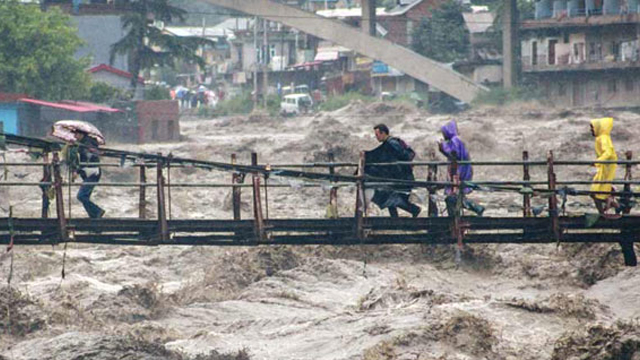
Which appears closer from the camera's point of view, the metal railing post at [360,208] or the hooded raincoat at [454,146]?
the metal railing post at [360,208]

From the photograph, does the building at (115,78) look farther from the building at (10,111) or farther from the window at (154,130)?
the building at (10,111)

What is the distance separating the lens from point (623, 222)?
1568 cm

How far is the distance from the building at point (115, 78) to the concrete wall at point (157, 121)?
3.39 m

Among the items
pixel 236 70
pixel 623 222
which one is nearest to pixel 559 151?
pixel 623 222

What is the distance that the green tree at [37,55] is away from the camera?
46.9 metres

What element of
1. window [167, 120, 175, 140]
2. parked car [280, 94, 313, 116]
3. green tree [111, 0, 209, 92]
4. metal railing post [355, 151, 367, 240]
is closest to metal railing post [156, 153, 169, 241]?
metal railing post [355, 151, 367, 240]

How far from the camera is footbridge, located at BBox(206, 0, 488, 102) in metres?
63.1

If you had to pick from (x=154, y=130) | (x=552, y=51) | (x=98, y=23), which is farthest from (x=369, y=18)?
(x=154, y=130)

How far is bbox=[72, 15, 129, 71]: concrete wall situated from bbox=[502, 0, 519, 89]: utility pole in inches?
712

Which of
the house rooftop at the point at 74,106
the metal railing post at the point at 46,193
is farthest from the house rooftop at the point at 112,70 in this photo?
the metal railing post at the point at 46,193

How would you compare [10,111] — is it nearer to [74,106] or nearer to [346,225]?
[74,106]

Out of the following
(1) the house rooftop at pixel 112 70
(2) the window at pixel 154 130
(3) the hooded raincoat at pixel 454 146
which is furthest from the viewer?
(1) the house rooftop at pixel 112 70

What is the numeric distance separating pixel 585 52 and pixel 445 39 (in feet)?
38.9

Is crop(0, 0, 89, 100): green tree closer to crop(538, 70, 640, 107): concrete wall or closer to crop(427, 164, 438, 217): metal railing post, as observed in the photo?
crop(538, 70, 640, 107): concrete wall
